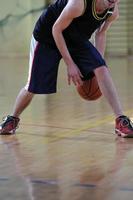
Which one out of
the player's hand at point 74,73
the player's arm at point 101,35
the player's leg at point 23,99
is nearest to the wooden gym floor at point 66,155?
the player's leg at point 23,99

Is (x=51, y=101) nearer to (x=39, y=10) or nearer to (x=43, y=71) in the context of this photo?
(x=43, y=71)

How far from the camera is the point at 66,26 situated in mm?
5652

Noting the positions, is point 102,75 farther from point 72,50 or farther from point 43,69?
point 43,69

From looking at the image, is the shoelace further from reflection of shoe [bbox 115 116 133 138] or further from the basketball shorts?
the basketball shorts

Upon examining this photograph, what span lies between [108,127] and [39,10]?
1389 cm

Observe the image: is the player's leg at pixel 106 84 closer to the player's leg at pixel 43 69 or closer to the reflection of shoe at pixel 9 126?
the player's leg at pixel 43 69

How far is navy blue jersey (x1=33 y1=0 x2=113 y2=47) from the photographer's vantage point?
5.73 m

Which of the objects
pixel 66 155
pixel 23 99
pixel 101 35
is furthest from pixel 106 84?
pixel 66 155

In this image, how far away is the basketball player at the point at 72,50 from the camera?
567 cm

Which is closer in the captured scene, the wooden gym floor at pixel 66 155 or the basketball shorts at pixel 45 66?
the wooden gym floor at pixel 66 155

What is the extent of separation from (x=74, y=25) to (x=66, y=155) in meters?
1.28

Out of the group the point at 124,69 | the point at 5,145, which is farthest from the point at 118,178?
the point at 124,69

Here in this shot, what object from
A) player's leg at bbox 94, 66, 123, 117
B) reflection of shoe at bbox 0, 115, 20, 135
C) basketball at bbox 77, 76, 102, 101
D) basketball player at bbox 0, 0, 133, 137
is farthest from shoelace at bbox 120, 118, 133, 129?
reflection of shoe at bbox 0, 115, 20, 135

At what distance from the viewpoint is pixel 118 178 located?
4.35 metres
